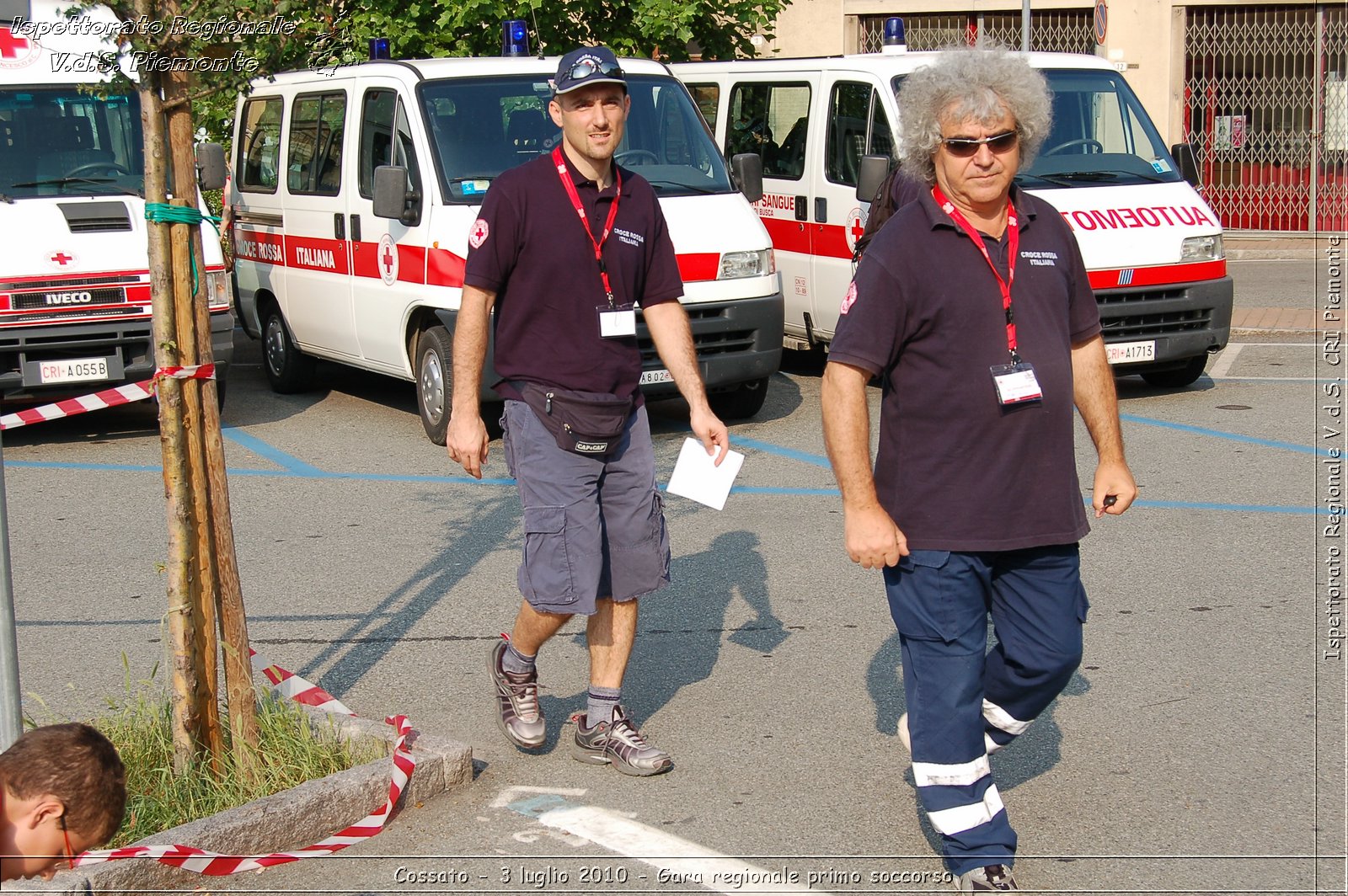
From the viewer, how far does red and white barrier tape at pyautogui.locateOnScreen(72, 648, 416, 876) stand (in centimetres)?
372

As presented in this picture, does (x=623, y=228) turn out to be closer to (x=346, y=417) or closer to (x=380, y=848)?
(x=380, y=848)

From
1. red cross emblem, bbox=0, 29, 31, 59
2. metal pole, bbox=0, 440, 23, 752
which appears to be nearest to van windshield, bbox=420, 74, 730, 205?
red cross emblem, bbox=0, 29, 31, 59

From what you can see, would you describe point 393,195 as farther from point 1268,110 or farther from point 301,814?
point 1268,110

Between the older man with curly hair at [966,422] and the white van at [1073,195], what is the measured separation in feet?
20.8

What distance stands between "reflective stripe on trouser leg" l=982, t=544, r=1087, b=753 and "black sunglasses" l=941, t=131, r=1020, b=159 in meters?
0.93

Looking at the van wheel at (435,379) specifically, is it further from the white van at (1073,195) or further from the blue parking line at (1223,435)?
the blue parking line at (1223,435)

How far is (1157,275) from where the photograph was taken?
10086 mm

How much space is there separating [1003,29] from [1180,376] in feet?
35.6

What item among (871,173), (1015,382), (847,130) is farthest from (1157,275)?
(1015,382)

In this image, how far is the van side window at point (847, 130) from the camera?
10898mm

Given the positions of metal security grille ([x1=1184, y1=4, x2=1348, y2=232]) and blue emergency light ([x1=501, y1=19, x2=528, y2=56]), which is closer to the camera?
blue emergency light ([x1=501, y1=19, x2=528, y2=56])

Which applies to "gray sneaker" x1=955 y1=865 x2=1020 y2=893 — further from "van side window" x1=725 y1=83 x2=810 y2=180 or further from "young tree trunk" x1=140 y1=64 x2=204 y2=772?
"van side window" x1=725 y1=83 x2=810 y2=180

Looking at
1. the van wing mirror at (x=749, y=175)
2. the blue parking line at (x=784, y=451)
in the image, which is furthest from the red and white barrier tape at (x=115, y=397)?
the van wing mirror at (x=749, y=175)

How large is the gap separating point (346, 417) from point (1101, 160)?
5.34 metres
